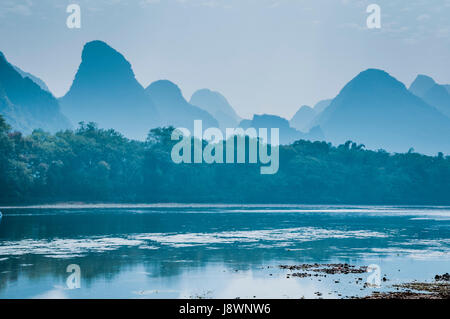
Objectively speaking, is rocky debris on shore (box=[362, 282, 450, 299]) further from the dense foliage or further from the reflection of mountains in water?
the dense foliage

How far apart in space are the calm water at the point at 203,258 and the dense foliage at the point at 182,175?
51865 millimetres

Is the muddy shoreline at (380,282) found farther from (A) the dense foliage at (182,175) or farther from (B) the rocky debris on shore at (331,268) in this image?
(A) the dense foliage at (182,175)

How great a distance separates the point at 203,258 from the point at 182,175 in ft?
297

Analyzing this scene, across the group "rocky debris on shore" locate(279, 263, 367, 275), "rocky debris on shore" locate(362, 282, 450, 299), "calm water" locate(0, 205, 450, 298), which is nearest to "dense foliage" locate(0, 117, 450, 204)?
"calm water" locate(0, 205, 450, 298)

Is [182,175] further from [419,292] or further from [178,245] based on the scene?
[419,292]

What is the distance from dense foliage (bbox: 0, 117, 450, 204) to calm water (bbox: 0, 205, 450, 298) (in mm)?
51865

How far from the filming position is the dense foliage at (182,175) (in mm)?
103000

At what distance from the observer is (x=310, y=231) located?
50719 mm

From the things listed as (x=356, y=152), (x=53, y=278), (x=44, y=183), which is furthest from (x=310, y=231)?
(x=356, y=152)

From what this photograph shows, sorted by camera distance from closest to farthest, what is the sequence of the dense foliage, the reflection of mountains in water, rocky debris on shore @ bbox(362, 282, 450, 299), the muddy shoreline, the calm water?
rocky debris on shore @ bbox(362, 282, 450, 299) → the muddy shoreline → the calm water → the reflection of mountains in water → the dense foliage

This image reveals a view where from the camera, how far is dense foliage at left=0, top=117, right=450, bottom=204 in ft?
338

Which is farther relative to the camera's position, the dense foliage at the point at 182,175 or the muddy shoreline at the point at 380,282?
the dense foliage at the point at 182,175

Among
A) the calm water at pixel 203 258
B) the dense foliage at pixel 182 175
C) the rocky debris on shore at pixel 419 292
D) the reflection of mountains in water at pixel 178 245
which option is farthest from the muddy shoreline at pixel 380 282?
the dense foliage at pixel 182 175
